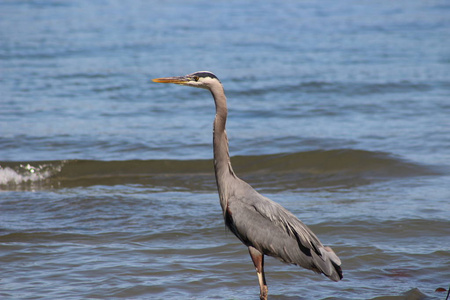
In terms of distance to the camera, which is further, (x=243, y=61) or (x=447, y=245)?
(x=243, y=61)

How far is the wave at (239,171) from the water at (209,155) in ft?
0.09

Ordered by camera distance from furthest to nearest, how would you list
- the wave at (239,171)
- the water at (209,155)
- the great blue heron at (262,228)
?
the wave at (239,171), the water at (209,155), the great blue heron at (262,228)

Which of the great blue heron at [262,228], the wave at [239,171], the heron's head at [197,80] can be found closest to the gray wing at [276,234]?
the great blue heron at [262,228]

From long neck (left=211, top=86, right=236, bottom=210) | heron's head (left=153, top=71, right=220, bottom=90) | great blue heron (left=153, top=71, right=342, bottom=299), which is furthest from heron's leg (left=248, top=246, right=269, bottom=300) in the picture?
heron's head (left=153, top=71, right=220, bottom=90)

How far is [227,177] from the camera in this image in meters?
5.24

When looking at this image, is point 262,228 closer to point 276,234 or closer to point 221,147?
point 276,234

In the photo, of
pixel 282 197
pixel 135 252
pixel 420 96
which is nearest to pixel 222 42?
pixel 420 96

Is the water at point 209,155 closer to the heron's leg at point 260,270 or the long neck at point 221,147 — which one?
the heron's leg at point 260,270

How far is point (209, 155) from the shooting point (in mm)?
9680

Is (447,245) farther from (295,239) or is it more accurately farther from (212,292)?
(212,292)

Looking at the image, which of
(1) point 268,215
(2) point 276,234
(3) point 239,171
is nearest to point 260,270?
(2) point 276,234

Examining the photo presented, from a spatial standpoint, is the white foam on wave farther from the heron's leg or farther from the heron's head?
the heron's leg

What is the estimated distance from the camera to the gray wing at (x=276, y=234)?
493cm

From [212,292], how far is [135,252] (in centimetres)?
111
